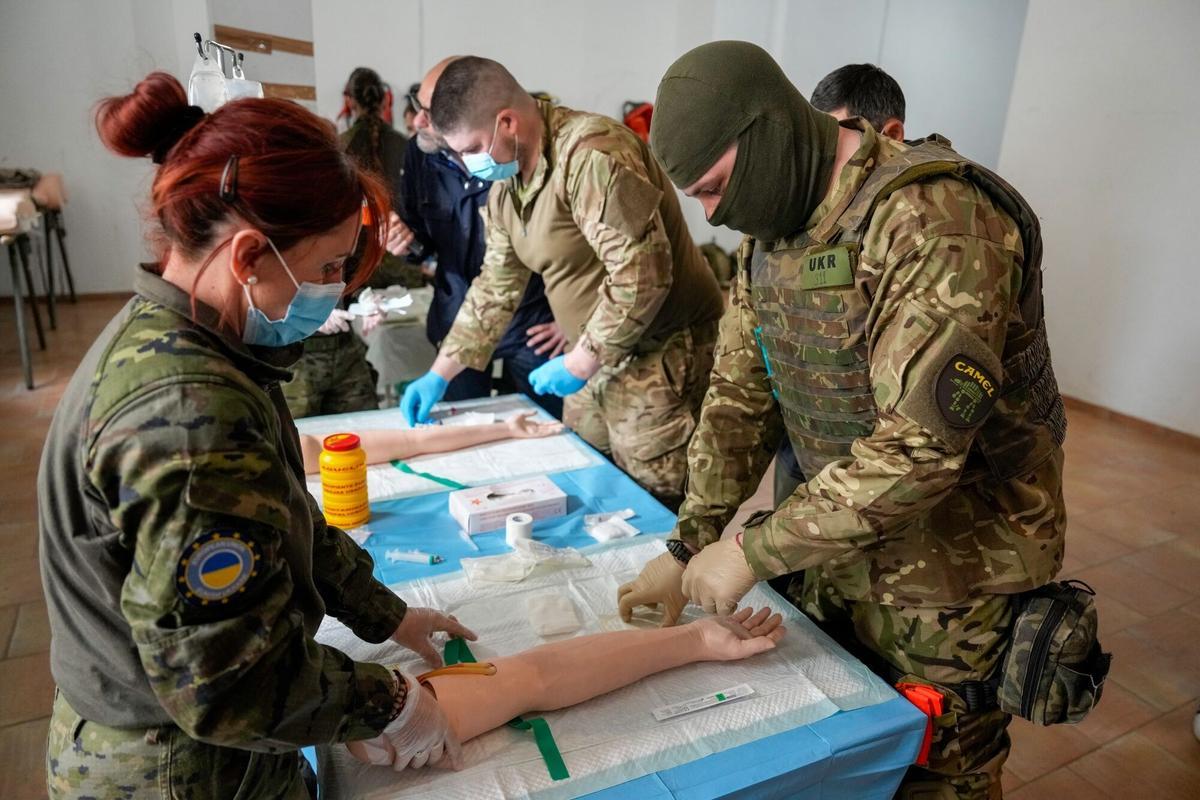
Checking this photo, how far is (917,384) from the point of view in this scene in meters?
1.02

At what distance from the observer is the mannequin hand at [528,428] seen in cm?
222

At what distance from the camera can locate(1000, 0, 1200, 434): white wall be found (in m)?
4.00

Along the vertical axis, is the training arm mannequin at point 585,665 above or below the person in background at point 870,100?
below

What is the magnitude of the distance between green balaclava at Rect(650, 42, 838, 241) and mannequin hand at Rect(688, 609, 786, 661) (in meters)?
0.66

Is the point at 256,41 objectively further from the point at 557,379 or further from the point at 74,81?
the point at 74,81

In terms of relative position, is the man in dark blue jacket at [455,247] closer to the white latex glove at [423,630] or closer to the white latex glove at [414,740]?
the white latex glove at [423,630]

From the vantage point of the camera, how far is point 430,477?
195 cm

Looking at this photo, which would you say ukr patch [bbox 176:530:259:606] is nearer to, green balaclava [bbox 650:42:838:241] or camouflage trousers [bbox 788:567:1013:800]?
green balaclava [bbox 650:42:838:241]

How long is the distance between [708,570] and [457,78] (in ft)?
4.98

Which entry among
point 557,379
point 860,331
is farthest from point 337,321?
point 860,331

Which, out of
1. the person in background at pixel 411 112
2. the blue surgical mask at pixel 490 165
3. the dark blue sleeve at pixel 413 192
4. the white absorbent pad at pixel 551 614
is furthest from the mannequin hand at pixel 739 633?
the person in background at pixel 411 112

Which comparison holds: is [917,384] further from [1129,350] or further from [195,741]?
[1129,350]

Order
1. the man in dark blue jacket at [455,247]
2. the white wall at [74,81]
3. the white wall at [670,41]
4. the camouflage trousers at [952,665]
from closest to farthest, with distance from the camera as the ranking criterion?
the camouflage trousers at [952,665], the man in dark blue jacket at [455,247], the white wall at [74,81], the white wall at [670,41]

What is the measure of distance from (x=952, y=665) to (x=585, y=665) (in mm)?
585
